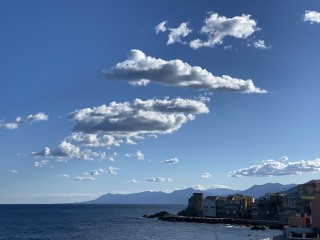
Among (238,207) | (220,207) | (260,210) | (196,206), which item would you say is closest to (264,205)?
(260,210)

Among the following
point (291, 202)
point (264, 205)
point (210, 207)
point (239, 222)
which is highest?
point (291, 202)

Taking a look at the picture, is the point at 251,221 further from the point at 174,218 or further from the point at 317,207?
the point at 317,207

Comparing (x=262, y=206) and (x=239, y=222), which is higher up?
(x=262, y=206)

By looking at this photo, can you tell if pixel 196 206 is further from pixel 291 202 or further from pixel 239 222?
pixel 291 202

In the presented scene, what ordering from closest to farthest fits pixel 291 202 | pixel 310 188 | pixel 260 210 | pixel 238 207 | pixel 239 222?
pixel 291 202 → pixel 239 222 → pixel 260 210 → pixel 310 188 → pixel 238 207

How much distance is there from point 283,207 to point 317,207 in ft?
239

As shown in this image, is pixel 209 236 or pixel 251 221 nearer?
pixel 209 236

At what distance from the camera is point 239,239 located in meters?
99.2

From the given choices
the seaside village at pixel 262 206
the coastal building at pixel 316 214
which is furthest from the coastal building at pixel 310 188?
the coastal building at pixel 316 214

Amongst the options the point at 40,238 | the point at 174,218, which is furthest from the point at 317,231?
Answer: the point at 174,218

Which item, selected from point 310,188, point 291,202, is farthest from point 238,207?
point 310,188

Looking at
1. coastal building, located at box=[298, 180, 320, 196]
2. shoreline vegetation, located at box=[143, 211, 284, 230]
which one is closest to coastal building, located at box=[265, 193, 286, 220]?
coastal building, located at box=[298, 180, 320, 196]

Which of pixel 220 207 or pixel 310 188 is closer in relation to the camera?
pixel 310 188

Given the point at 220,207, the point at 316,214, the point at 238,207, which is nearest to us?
the point at 316,214
